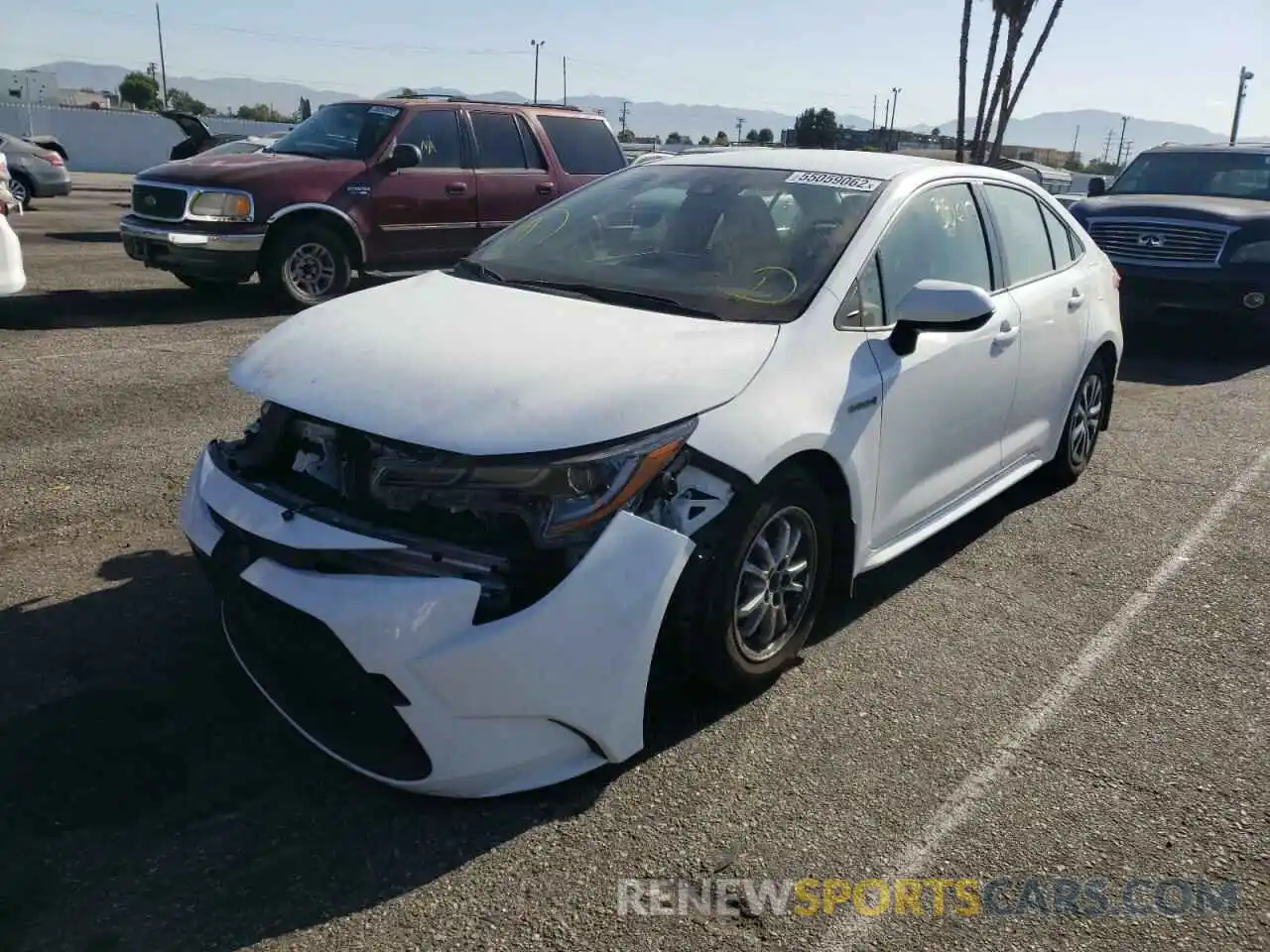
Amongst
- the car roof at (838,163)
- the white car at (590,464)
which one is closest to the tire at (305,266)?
the car roof at (838,163)

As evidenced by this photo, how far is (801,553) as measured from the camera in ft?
11.6

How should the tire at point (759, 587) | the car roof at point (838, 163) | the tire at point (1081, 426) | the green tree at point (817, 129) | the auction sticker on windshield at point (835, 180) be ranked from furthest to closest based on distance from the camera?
the green tree at point (817, 129) → the tire at point (1081, 426) → the car roof at point (838, 163) → the auction sticker on windshield at point (835, 180) → the tire at point (759, 587)

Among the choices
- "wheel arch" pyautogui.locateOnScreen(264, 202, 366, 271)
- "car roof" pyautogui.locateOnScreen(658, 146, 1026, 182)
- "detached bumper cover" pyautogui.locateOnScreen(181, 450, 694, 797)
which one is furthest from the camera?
"wheel arch" pyautogui.locateOnScreen(264, 202, 366, 271)

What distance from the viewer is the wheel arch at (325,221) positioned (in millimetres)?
9586

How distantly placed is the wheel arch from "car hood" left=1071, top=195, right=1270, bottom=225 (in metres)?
7.13

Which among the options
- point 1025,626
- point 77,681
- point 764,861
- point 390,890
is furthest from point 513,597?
point 1025,626

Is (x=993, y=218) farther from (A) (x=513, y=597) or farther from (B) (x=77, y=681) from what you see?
(B) (x=77, y=681)

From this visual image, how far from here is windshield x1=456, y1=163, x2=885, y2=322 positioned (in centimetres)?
373

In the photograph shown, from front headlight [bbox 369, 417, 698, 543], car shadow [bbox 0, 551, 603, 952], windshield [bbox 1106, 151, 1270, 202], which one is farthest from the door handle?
windshield [bbox 1106, 151, 1270, 202]

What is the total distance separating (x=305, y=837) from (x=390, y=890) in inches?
12.0

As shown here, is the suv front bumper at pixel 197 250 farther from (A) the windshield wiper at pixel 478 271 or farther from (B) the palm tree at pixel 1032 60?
(B) the palm tree at pixel 1032 60

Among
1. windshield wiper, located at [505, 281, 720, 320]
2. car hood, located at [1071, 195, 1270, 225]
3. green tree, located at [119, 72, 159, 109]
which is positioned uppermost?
green tree, located at [119, 72, 159, 109]

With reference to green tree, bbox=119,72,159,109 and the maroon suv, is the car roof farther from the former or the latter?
green tree, bbox=119,72,159,109

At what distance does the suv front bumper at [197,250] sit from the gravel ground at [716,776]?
470 centimetres
